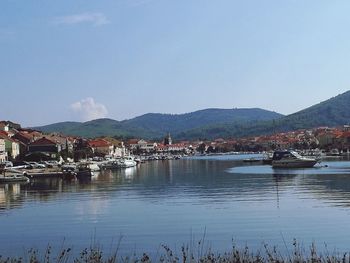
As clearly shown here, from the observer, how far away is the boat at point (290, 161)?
92.8 m

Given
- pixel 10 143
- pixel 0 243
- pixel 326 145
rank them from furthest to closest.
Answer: pixel 326 145 → pixel 10 143 → pixel 0 243

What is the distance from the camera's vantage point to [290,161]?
9531cm

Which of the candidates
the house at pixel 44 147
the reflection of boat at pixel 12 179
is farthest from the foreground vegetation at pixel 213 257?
the house at pixel 44 147

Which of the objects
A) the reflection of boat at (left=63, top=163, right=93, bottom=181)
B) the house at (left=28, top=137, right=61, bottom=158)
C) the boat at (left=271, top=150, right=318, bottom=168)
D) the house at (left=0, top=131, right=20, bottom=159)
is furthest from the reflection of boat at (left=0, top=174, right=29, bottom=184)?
the house at (left=28, top=137, right=61, bottom=158)

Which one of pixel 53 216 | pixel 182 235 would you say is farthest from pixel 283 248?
pixel 53 216

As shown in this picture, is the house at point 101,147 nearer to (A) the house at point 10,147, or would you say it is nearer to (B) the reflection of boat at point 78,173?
(A) the house at point 10,147

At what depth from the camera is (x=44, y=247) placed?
69.9ft

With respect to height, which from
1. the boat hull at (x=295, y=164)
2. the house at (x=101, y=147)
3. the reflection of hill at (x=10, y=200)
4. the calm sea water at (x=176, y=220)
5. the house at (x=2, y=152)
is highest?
the house at (x=101, y=147)

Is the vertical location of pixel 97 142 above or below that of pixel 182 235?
above

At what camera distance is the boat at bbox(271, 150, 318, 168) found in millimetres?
92812

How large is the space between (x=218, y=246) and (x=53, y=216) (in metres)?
13.5

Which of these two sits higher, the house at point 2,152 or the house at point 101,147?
the house at point 101,147

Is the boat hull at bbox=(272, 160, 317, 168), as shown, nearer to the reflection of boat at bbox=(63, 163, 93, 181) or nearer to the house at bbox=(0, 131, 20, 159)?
the reflection of boat at bbox=(63, 163, 93, 181)

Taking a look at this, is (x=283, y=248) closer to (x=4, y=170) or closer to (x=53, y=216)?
(x=53, y=216)
